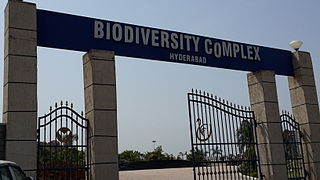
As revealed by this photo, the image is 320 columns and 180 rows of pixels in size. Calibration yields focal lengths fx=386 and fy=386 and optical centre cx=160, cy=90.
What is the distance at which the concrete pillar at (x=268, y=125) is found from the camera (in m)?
11.4

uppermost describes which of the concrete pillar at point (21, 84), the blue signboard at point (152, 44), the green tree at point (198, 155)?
the blue signboard at point (152, 44)

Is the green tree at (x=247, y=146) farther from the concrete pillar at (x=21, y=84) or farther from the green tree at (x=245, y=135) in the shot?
the concrete pillar at (x=21, y=84)

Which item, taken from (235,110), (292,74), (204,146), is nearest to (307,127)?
(292,74)

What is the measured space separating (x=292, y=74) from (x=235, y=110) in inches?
121

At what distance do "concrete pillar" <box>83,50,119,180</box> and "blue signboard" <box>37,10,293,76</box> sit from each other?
1.83 ft

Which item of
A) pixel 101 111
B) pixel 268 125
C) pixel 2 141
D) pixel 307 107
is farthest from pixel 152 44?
pixel 307 107

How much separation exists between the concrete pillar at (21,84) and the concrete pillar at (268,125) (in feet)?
22.0

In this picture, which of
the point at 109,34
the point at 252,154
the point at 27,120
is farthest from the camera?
the point at 252,154

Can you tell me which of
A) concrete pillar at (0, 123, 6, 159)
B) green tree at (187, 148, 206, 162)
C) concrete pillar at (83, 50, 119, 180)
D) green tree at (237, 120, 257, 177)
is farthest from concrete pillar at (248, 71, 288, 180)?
concrete pillar at (0, 123, 6, 159)

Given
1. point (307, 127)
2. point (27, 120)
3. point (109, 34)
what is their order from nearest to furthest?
point (27, 120)
point (109, 34)
point (307, 127)

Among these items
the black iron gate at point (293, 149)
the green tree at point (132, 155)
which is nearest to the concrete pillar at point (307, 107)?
the black iron gate at point (293, 149)

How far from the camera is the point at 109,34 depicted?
9.92 metres

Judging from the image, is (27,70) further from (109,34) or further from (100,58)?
(109,34)

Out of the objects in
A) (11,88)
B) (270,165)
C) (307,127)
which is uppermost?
(11,88)
